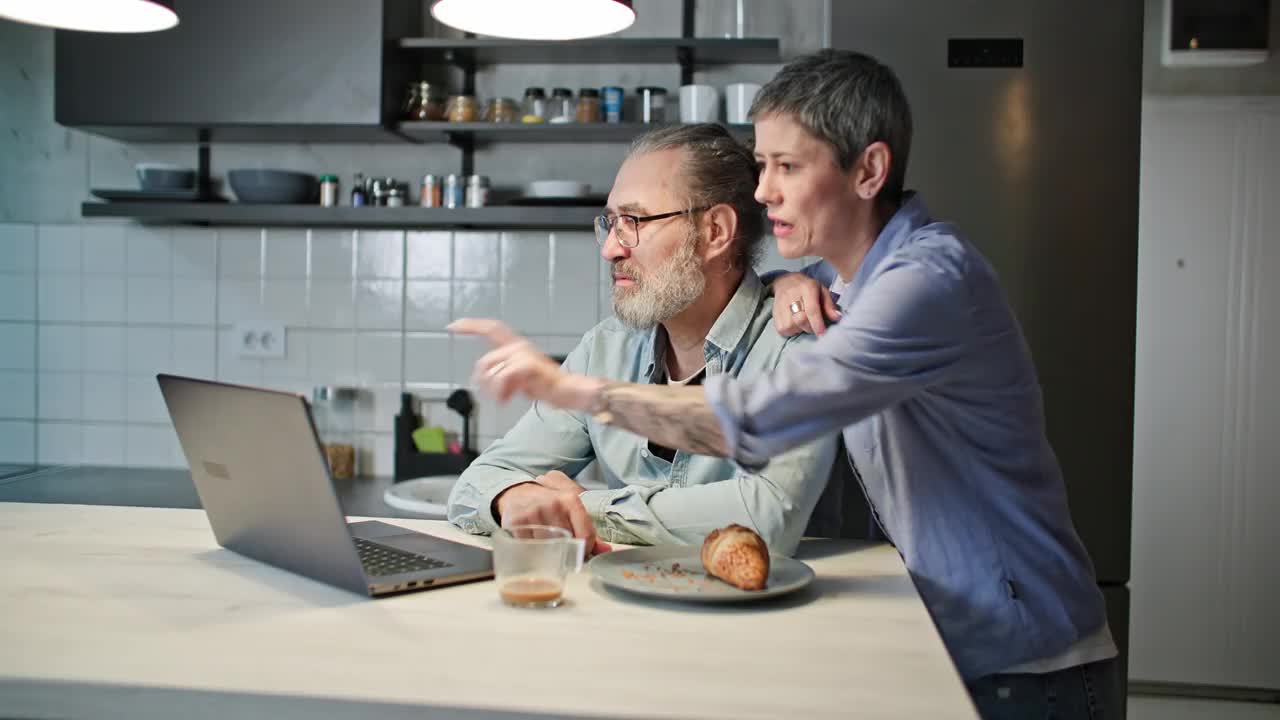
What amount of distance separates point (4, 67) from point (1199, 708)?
4202 millimetres

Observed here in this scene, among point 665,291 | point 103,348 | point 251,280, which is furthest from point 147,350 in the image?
point 665,291

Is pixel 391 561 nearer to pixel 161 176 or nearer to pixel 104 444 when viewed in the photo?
pixel 161 176

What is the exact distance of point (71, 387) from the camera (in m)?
3.36

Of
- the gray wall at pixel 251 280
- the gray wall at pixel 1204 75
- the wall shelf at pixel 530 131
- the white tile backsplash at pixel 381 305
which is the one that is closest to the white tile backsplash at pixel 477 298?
the gray wall at pixel 251 280

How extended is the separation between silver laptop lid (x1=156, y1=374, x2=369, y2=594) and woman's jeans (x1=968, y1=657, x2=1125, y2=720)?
0.75 meters

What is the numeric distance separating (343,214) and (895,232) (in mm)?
2040

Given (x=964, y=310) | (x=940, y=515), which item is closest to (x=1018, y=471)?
(x=940, y=515)

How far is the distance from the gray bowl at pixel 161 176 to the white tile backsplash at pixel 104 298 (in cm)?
39

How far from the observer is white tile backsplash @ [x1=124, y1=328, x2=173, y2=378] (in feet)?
10.9

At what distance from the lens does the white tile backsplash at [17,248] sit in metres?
3.37

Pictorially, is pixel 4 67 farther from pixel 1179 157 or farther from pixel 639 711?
pixel 1179 157

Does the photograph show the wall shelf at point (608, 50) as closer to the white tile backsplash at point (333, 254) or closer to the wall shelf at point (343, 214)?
the wall shelf at point (343, 214)

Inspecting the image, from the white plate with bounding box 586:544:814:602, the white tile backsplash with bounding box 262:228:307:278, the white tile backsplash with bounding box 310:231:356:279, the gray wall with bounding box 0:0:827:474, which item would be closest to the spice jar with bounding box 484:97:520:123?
the gray wall with bounding box 0:0:827:474

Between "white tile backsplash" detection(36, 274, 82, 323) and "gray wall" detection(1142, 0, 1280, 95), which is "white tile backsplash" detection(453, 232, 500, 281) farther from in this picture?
"gray wall" detection(1142, 0, 1280, 95)
